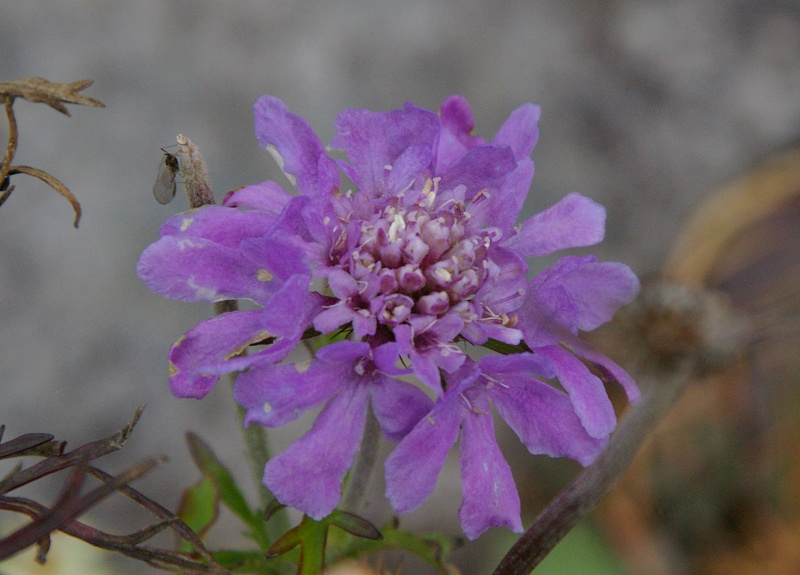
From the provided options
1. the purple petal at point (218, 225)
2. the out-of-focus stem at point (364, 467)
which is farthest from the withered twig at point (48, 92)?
the out-of-focus stem at point (364, 467)

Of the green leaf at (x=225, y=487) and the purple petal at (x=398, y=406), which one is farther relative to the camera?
the green leaf at (x=225, y=487)

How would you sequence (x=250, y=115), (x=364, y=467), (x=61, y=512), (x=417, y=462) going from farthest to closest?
(x=250, y=115), (x=364, y=467), (x=417, y=462), (x=61, y=512)

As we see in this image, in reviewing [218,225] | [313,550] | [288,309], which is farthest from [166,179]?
[313,550]

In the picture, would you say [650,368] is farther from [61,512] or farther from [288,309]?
[61,512]

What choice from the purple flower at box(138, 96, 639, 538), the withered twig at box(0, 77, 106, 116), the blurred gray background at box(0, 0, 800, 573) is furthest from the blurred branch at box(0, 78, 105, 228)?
the blurred gray background at box(0, 0, 800, 573)

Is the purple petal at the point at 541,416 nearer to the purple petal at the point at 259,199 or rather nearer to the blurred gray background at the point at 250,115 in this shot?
the purple petal at the point at 259,199

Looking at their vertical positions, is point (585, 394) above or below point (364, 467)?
above

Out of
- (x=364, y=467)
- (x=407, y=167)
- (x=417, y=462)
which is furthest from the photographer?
(x=364, y=467)

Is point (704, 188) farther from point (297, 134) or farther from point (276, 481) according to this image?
point (276, 481)
